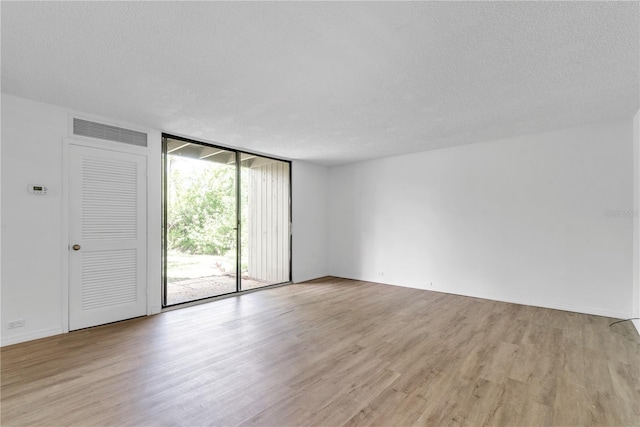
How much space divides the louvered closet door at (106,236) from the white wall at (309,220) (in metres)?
3.01

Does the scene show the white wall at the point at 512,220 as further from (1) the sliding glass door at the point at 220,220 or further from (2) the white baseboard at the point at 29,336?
(2) the white baseboard at the point at 29,336

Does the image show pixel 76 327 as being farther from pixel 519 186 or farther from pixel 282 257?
pixel 519 186

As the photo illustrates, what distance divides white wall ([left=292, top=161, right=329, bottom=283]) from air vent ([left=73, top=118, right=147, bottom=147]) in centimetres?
304

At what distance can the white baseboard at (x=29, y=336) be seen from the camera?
9.88 feet

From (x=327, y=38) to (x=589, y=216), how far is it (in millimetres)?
4365

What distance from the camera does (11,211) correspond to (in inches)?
120

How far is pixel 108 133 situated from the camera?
3742mm

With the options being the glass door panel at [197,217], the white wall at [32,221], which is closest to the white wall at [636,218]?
the glass door panel at [197,217]

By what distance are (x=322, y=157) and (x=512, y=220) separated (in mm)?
3558

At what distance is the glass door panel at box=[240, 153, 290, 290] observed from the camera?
6.26 meters

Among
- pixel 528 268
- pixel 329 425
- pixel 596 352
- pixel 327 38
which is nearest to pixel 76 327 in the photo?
pixel 329 425

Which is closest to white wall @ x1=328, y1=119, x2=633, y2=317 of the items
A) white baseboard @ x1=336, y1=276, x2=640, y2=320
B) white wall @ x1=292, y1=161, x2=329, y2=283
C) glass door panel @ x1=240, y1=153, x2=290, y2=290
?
white baseboard @ x1=336, y1=276, x2=640, y2=320

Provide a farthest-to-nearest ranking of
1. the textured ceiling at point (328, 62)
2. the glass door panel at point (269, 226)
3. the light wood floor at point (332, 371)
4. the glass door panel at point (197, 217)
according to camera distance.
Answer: the glass door panel at point (269, 226) < the glass door panel at point (197, 217) < the light wood floor at point (332, 371) < the textured ceiling at point (328, 62)

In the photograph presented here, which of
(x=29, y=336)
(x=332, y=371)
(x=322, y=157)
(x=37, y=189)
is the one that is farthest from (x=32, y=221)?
(x=322, y=157)
